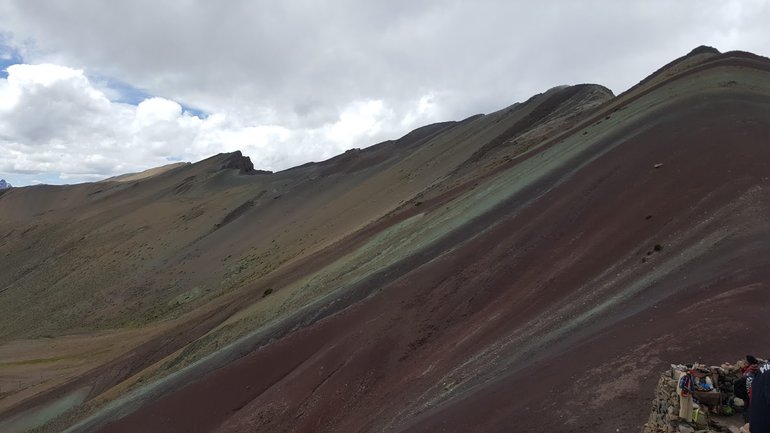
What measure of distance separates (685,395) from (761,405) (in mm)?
1350

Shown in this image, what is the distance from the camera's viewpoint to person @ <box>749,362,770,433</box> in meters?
6.30

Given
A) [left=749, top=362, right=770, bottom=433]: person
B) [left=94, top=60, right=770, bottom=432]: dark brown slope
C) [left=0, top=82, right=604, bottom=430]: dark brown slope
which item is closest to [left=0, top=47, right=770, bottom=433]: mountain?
[left=94, top=60, right=770, bottom=432]: dark brown slope

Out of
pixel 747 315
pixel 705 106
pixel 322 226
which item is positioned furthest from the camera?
pixel 322 226

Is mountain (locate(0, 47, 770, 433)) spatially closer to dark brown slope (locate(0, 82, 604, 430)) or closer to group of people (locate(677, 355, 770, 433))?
dark brown slope (locate(0, 82, 604, 430))

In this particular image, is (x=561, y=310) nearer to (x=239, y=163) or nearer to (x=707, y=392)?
(x=707, y=392)

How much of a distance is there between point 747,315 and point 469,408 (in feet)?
19.4

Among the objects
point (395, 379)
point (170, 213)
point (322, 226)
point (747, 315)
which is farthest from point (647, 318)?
point (170, 213)

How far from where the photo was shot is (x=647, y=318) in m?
12.1

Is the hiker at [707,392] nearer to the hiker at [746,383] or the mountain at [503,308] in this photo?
the hiker at [746,383]

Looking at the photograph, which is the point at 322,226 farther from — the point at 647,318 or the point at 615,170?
the point at 647,318

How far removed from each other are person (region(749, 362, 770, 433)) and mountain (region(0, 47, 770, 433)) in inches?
110

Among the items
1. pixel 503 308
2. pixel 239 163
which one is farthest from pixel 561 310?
pixel 239 163

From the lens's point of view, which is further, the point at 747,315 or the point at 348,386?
the point at 348,386

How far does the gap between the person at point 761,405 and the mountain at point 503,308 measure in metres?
2.79
